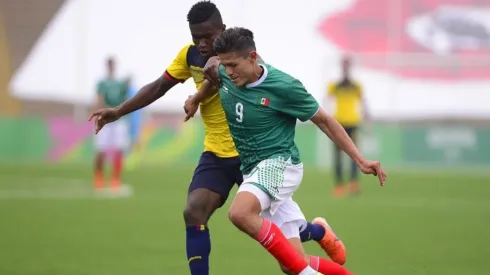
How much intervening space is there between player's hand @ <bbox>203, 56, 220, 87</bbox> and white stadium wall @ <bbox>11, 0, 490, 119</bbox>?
22933 millimetres

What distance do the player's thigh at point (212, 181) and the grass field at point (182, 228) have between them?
149 centimetres

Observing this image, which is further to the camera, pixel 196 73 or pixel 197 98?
pixel 196 73

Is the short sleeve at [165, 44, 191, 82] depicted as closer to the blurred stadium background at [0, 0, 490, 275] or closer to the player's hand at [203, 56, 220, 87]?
the player's hand at [203, 56, 220, 87]

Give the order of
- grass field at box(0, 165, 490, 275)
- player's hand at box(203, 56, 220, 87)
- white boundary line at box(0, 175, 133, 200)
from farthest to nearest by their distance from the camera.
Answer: white boundary line at box(0, 175, 133, 200)
grass field at box(0, 165, 490, 275)
player's hand at box(203, 56, 220, 87)

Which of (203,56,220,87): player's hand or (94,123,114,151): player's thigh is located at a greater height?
(203,56,220,87): player's hand

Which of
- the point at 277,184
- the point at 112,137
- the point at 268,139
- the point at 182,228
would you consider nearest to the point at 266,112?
the point at 268,139

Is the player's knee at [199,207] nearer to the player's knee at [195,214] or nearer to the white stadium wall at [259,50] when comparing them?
the player's knee at [195,214]

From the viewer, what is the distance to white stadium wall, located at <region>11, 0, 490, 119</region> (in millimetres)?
30906

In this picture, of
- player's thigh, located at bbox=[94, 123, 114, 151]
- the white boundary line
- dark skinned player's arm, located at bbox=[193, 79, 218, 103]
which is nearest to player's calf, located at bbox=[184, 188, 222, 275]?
dark skinned player's arm, located at bbox=[193, 79, 218, 103]

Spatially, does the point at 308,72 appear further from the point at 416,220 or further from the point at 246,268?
the point at 246,268

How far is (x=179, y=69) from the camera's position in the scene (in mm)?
8109

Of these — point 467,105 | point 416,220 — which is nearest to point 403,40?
point 467,105

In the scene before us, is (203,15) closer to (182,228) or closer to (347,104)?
(182,228)

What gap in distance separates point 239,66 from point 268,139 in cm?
56
